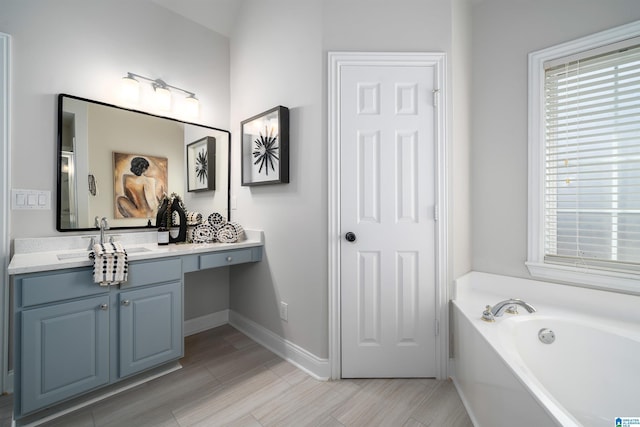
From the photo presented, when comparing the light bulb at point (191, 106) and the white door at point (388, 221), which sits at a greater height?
the light bulb at point (191, 106)

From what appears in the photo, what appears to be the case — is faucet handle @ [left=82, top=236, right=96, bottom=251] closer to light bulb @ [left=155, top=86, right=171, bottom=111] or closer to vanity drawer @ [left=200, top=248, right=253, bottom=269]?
vanity drawer @ [left=200, top=248, right=253, bottom=269]

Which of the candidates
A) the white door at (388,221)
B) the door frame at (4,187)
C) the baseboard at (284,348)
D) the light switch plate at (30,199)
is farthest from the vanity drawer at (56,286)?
the white door at (388,221)

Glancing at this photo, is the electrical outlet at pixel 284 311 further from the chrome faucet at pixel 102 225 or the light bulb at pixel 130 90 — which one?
the light bulb at pixel 130 90

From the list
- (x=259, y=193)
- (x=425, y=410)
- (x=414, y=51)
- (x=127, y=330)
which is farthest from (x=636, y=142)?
(x=127, y=330)

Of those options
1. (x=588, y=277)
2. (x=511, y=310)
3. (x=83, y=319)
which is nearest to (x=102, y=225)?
(x=83, y=319)

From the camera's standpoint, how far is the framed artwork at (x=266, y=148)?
2.10 m

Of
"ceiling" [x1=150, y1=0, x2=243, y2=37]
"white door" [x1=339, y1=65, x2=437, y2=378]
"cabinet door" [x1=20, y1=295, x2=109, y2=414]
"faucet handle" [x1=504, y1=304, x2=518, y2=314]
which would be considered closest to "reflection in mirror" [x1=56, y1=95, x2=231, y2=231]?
"cabinet door" [x1=20, y1=295, x2=109, y2=414]

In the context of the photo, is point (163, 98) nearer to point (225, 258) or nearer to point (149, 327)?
point (225, 258)

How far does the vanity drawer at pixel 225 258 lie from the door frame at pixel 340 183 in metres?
0.82

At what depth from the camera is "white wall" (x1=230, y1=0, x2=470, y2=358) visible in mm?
1833

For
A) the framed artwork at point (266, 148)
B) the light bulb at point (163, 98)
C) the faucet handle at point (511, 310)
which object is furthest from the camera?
the light bulb at point (163, 98)

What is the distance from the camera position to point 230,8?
2.63 m

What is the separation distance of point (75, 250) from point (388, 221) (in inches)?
86.1

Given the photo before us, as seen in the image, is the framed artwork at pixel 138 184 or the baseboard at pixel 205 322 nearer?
the framed artwork at pixel 138 184
